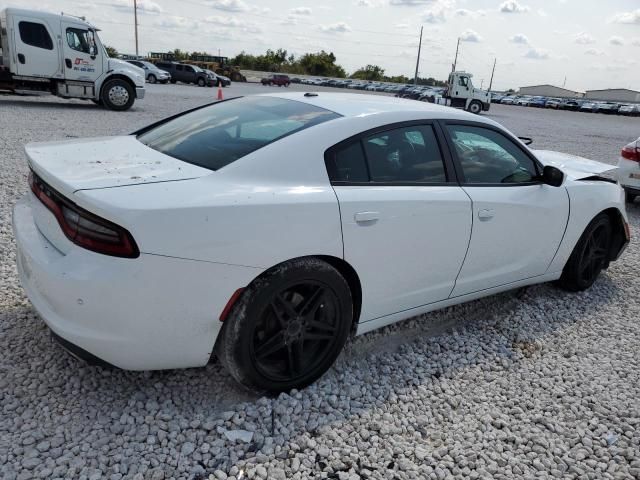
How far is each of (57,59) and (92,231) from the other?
14.5 m

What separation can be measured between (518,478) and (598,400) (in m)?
0.95

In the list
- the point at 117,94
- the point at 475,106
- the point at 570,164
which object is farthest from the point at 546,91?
the point at 570,164

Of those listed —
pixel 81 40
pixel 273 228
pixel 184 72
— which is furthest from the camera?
pixel 184 72

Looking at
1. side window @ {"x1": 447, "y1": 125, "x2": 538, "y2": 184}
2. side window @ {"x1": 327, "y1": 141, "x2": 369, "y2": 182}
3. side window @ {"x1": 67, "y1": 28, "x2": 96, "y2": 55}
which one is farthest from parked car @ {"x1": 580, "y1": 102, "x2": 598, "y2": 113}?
side window @ {"x1": 327, "y1": 141, "x2": 369, "y2": 182}

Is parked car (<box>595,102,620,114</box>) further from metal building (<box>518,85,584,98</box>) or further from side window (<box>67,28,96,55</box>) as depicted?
metal building (<box>518,85,584,98</box>)

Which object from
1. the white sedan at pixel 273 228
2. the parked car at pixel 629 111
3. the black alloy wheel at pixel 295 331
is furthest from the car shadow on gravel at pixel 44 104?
the parked car at pixel 629 111

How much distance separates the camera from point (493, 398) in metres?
2.94

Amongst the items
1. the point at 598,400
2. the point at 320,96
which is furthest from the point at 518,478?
the point at 320,96

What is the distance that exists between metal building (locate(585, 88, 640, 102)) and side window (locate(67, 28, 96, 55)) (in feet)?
304

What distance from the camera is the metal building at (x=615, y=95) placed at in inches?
3543

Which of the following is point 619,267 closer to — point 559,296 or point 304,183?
point 559,296

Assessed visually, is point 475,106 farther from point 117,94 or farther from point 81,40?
point 81,40

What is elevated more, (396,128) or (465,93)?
(396,128)

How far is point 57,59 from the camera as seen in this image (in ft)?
47.1
